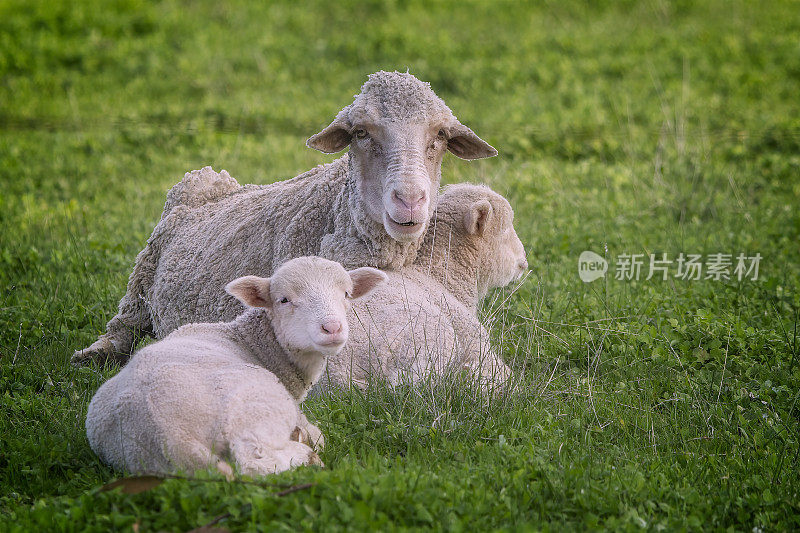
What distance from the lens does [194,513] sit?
11.8ft

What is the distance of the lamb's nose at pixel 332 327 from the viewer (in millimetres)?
4281

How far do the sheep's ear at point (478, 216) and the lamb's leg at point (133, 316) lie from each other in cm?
248

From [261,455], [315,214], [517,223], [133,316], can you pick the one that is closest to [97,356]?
[133,316]

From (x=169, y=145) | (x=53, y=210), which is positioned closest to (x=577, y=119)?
(x=169, y=145)

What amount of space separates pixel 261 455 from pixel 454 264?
2.69 m

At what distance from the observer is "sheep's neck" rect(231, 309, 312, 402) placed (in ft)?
15.5

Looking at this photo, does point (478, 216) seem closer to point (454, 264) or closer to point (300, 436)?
point (454, 264)

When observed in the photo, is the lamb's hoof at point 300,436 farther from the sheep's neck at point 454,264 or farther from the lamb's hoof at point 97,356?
the lamb's hoof at point 97,356

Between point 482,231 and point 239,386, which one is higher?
point 482,231

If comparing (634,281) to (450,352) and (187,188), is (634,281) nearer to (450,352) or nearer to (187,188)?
(450,352)

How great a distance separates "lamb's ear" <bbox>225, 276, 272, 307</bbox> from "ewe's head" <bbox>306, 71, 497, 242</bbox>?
1034 mm

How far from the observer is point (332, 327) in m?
4.28

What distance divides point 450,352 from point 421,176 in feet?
3.43

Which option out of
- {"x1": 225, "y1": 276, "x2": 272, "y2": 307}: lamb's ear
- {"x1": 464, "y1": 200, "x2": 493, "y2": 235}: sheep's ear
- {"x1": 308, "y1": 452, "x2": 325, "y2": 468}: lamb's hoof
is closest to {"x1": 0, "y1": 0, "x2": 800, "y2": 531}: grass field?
{"x1": 308, "y1": 452, "x2": 325, "y2": 468}: lamb's hoof
